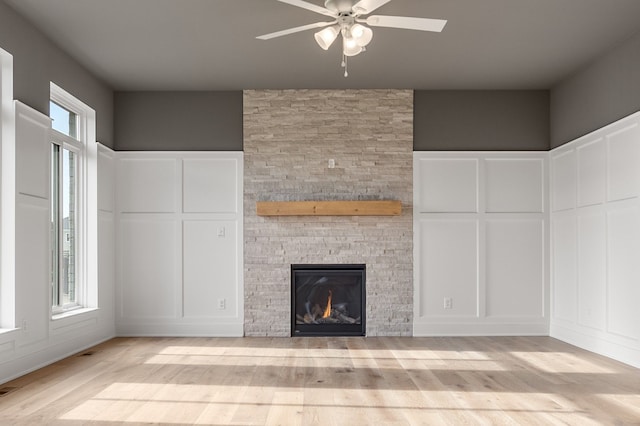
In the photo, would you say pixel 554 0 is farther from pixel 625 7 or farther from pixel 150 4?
pixel 150 4

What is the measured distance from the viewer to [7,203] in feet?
15.3

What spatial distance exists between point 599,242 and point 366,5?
369 cm

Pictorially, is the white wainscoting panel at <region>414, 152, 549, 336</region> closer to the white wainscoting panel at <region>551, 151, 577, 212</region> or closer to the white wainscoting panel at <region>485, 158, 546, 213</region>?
the white wainscoting panel at <region>485, 158, 546, 213</region>

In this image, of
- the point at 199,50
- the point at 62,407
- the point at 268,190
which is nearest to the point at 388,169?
the point at 268,190

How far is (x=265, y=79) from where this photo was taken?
6711 millimetres

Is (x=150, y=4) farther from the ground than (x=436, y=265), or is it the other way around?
(x=150, y=4)

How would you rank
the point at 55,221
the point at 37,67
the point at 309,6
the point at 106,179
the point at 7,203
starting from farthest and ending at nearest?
the point at 106,179, the point at 55,221, the point at 37,67, the point at 7,203, the point at 309,6

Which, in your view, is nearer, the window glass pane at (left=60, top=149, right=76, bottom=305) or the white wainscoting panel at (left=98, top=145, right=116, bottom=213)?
the window glass pane at (left=60, top=149, right=76, bottom=305)

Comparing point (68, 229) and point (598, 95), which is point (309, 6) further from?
point (68, 229)

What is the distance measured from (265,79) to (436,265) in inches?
116

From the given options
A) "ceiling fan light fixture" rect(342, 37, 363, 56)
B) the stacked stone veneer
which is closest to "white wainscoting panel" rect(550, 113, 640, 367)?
the stacked stone veneer

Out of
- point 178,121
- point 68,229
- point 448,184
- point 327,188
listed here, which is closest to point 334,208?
point 327,188

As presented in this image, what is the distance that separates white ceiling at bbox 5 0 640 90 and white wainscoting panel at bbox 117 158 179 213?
92 cm

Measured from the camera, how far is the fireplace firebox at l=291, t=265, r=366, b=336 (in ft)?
23.2
